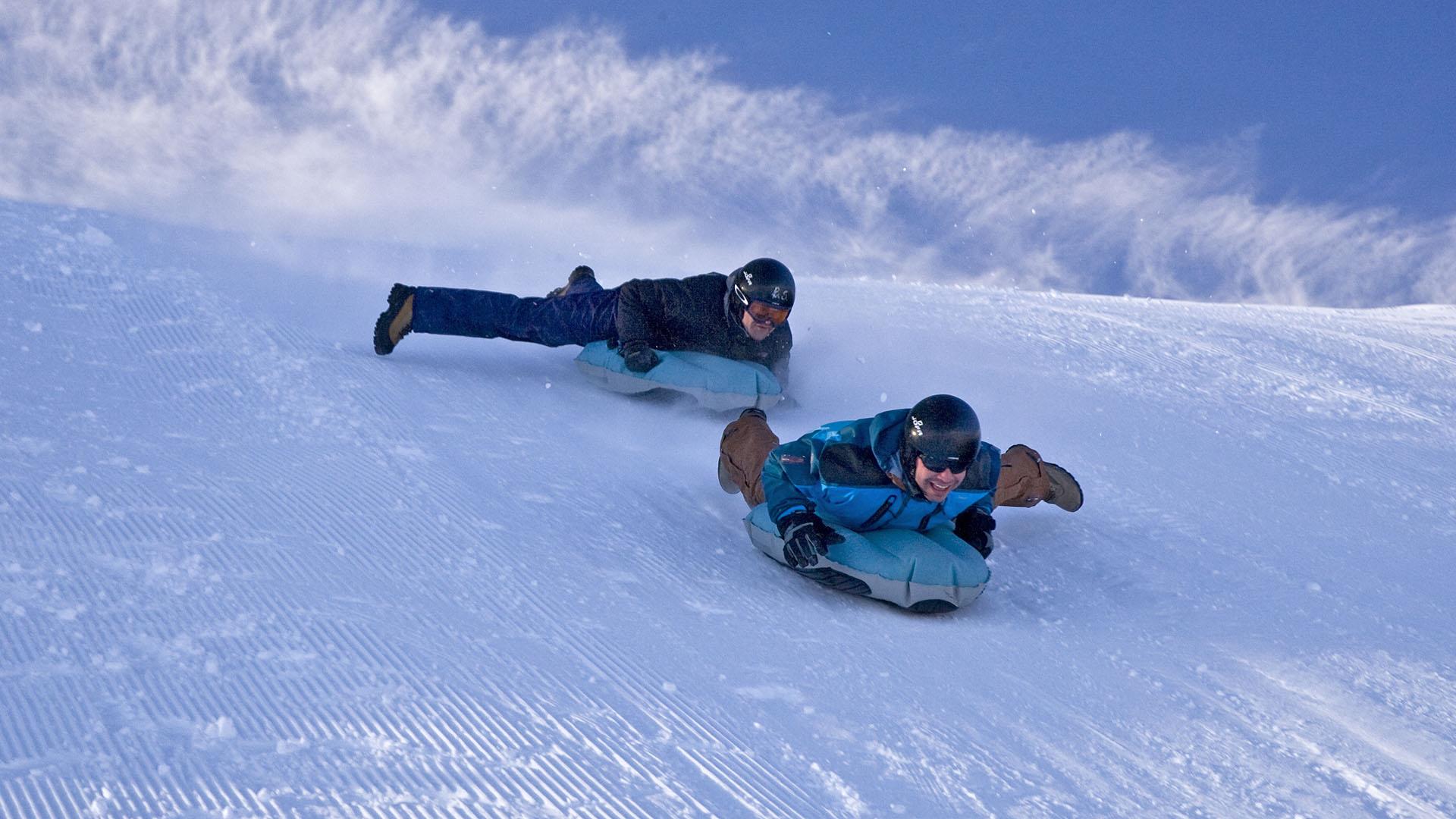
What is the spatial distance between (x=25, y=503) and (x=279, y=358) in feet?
7.39

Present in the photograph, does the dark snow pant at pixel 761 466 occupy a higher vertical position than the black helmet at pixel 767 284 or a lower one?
lower

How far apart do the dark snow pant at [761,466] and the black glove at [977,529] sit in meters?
0.26

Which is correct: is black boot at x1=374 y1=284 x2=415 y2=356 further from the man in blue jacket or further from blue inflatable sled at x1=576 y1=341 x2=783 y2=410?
the man in blue jacket

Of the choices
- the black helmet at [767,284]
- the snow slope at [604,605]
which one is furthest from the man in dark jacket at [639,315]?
the snow slope at [604,605]

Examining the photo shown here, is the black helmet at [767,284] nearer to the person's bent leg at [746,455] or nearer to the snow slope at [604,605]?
the snow slope at [604,605]

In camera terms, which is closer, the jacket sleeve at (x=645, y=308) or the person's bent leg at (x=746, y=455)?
the person's bent leg at (x=746, y=455)

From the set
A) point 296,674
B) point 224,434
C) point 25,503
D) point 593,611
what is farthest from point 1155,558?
point 25,503

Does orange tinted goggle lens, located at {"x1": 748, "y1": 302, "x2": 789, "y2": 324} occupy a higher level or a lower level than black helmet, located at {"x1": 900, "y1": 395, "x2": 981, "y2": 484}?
higher

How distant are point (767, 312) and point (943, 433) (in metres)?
2.09

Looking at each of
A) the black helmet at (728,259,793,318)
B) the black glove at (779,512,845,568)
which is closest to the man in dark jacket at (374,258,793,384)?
the black helmet at (728,259,793,318)

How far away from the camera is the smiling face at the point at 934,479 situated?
3619 millimetres

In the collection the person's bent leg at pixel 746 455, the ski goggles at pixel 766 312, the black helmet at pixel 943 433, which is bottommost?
the person's bent leg at pixel 746 455

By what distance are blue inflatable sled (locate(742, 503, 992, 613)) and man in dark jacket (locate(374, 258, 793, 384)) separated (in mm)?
1955

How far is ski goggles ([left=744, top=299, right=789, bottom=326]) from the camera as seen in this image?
5492mm
